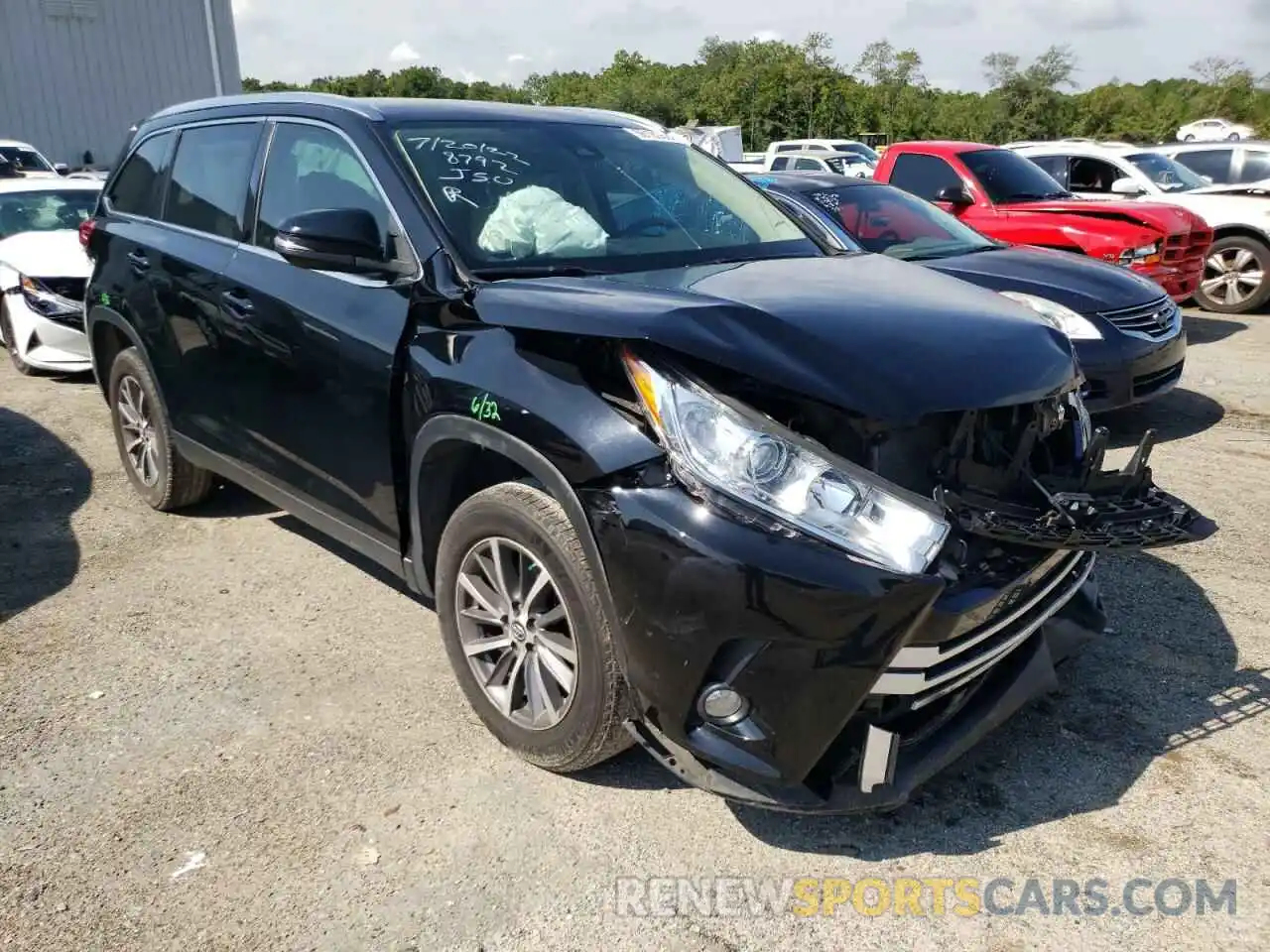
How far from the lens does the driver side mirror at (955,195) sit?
29.1 ft

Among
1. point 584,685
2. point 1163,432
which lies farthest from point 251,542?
point 1163,432

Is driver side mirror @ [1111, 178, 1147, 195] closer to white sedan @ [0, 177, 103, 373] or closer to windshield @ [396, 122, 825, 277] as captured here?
windshield @ [396, 122, 825, 277]

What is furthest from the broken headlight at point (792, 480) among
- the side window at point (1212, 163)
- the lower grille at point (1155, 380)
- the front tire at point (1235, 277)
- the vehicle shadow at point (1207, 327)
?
the side window at point (1212, 163)

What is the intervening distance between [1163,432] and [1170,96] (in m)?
52.5

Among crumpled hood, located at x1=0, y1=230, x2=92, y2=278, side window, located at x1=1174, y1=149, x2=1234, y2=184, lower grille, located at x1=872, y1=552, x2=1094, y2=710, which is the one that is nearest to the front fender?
lower grille, located at x1=872, y1=552, x2=1094, y2=710

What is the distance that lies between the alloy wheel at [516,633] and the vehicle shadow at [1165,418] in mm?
4697

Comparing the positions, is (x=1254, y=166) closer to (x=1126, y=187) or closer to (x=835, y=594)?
(x=1126, y=187)

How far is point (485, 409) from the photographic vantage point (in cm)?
275

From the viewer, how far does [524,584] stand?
2834mm

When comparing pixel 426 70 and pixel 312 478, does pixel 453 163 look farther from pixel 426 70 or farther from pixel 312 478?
pixel 426 70

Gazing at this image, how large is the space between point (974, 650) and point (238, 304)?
2827 millimetres

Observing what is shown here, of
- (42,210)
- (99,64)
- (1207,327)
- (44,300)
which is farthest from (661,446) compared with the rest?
(99,64)

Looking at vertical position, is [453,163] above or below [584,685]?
above

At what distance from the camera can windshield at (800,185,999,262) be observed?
6.92 metres
